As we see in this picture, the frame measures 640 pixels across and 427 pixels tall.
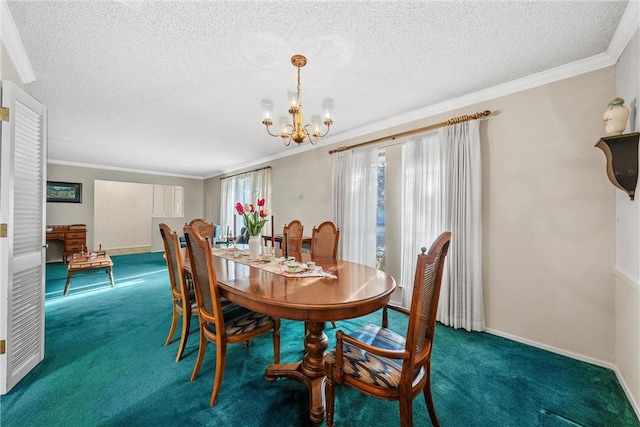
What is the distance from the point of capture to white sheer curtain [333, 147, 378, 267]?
357 cm

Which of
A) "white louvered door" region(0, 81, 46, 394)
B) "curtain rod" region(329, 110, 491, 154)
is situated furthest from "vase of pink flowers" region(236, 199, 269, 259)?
"curtain rod" region(329, 110, 491, 154)

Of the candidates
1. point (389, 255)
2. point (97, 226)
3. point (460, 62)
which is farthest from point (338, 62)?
point (97, 226)

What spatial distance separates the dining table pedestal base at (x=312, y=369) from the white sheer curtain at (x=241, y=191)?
4093 mm

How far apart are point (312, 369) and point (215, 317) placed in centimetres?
71

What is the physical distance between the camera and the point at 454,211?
2699 mm

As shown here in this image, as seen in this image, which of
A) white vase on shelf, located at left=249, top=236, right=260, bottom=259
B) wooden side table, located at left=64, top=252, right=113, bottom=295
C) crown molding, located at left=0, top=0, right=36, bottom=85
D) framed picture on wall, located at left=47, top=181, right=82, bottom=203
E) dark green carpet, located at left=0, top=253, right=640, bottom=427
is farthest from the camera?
framed picture on wall, located at left=47, top=181, right=82, bottom=203

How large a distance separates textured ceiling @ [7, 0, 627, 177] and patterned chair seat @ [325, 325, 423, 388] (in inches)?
79.4

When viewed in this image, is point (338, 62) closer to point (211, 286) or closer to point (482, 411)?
point (211, 286)

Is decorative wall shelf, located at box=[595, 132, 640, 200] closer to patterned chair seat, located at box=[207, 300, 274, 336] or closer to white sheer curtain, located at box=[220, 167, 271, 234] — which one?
patterned chair seat, located at box=[207, 300, 274, 336]

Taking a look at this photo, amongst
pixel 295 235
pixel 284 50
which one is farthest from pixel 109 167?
pixel 284 50

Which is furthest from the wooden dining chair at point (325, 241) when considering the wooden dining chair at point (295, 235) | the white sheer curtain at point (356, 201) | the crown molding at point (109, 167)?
the crown molding at point (109, 167)

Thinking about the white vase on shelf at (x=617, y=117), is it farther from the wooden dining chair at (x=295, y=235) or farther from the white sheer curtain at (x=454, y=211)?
the wooden dining chair at (x=295, y=235)

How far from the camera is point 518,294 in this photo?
239 cm

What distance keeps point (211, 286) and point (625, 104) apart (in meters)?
3.20
